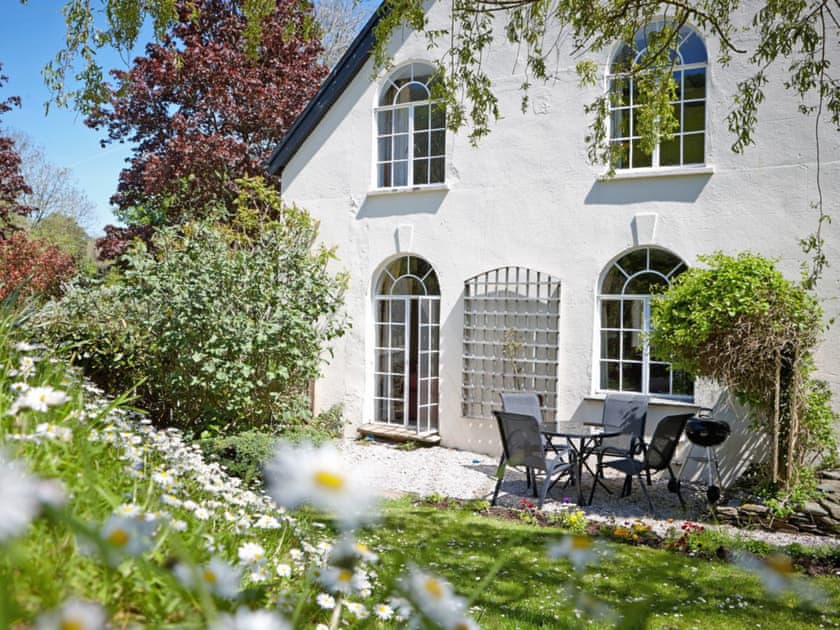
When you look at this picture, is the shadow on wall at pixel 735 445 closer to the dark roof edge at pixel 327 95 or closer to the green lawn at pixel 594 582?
the green lawn at pixel 594 582

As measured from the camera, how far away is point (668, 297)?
813cm

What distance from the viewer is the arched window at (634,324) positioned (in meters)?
9.62

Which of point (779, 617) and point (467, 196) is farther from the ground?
point (467, 196)

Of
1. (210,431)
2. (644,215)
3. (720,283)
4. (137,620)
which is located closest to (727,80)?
(644,215)

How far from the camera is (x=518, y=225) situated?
10.7 meters

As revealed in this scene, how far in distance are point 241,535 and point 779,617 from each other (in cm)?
394

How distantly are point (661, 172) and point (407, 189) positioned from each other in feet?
13.4

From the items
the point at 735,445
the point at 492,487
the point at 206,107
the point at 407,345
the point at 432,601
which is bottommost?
the point at 492,487

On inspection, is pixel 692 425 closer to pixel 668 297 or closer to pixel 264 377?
pixel 668 297

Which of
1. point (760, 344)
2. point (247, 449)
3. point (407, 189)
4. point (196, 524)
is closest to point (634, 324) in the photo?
point (760, 344)

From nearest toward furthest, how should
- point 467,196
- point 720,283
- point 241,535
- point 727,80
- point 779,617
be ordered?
point 241,535, point 779,617, point 720,283, point 727,80, point 467,196

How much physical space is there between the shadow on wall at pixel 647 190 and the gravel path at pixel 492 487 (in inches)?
153

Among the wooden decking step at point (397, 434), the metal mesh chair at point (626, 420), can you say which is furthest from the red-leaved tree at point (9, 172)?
the metal mesh chair at point (626, 420)

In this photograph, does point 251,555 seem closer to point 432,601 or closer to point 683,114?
point 432,601
